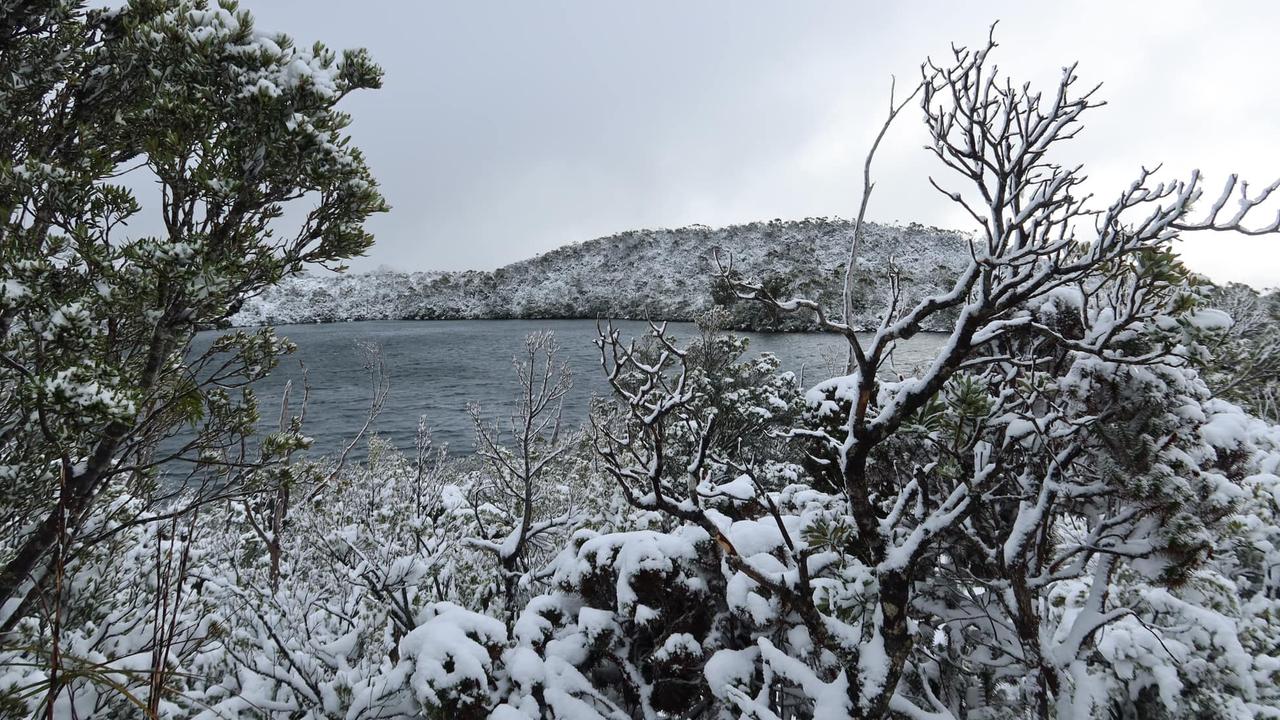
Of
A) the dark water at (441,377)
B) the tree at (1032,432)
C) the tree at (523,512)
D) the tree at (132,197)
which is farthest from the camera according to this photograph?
the dark water at (441,377)

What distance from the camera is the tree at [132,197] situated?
4.43 metres

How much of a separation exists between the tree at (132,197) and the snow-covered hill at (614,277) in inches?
3054

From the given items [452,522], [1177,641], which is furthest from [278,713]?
[1177,641]

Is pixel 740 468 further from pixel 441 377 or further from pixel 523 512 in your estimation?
pixel 441 377

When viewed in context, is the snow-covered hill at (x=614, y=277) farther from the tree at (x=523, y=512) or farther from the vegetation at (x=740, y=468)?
the vegetation at (x=740, y=468)

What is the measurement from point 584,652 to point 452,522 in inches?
217

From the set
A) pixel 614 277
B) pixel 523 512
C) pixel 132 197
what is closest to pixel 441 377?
pixel 523 512

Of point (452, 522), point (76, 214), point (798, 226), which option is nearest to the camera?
point (76, 214)

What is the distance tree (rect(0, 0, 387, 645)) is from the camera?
4430 millimetres

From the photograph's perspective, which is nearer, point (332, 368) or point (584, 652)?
point (584, 652)

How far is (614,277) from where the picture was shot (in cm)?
11362

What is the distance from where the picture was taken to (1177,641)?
4234 millimetres

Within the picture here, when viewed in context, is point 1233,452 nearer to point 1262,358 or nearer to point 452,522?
point 1262,358

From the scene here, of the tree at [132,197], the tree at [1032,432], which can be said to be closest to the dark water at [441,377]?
the tree at [132,197]
